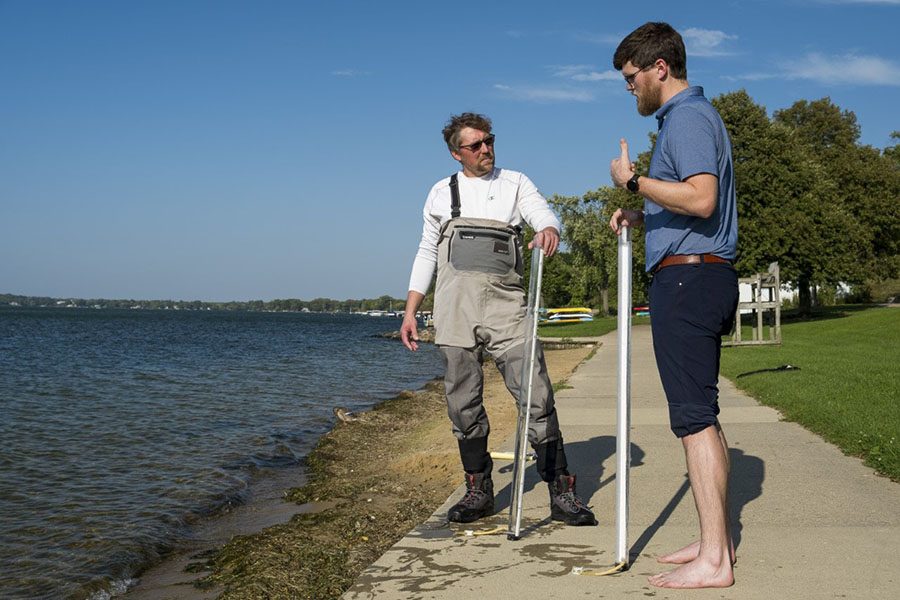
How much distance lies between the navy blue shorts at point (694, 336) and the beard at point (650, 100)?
72cm

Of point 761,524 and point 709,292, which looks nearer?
point 709,292

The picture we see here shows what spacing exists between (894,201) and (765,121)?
11.4 meters

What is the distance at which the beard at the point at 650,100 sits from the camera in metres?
3.78

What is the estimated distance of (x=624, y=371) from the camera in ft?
12.4

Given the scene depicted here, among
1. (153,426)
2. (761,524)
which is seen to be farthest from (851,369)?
(153,426)

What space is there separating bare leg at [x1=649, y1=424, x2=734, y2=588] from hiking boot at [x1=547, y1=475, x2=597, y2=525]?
108 cm

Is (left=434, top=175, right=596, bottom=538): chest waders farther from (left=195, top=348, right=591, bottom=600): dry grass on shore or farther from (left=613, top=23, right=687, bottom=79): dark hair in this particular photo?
(left=613, top=23, right=687, bottom=79): dark hair

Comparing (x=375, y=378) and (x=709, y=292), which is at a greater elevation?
(x=709, y=292)

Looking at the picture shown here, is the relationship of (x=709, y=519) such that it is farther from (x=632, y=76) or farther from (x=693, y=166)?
(x=632, y=76)

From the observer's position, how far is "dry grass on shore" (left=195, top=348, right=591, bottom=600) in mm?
5055

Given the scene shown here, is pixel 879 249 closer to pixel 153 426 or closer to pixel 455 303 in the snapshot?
pixel 153 426

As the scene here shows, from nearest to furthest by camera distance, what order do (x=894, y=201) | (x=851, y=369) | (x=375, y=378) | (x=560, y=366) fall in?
(x=851, y=369)
(x=560, y=366)
(x=375, y=378)
(x=894, y=201)

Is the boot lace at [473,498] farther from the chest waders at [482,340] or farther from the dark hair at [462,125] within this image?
the dark hair at [462,125]

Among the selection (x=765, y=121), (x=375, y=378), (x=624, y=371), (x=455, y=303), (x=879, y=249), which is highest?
(x=765, y=121)
